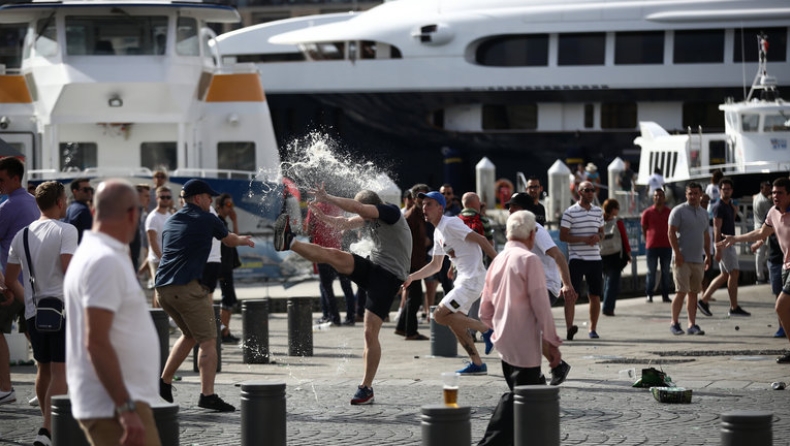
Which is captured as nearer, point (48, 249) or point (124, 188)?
point (124, 188)

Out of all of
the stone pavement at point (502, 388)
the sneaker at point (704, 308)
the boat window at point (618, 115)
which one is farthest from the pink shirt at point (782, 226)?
the boat window at point (618, 115)

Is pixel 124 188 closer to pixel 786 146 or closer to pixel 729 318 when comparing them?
pixel 729 318

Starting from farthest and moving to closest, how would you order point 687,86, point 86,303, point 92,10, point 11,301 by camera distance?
1. point 687,86
2. point 92,10
3. point 11,301
4. point 86,303

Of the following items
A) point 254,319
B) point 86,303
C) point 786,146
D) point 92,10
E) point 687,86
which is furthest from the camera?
point 687,86

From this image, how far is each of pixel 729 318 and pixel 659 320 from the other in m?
0.84

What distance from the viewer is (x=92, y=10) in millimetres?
28516

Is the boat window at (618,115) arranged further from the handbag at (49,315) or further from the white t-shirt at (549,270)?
the handbag at (49,315)

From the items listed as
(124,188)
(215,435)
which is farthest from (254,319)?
(124,188)

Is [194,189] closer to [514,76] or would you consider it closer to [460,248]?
[460,248]

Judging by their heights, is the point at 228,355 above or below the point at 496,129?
below

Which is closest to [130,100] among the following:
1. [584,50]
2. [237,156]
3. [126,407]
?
[237,156]

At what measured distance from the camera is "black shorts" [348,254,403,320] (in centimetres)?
1125

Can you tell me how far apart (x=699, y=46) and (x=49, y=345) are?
43837mm

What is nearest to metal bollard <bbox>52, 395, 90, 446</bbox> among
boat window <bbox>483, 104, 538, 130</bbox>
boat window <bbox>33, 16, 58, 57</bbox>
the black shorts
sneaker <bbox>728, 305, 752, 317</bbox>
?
the black shorts
